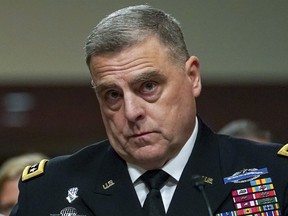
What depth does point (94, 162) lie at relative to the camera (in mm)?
1940

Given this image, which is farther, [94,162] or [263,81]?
[263,81]

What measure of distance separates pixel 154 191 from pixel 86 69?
245 centimetres

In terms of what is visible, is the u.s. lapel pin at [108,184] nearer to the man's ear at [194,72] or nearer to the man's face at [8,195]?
the man's ear at [194,72]

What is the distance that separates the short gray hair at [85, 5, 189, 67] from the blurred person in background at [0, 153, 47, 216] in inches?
41.9

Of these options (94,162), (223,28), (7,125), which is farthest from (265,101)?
(94,162)

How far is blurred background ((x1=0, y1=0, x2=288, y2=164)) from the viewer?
4.14 metres

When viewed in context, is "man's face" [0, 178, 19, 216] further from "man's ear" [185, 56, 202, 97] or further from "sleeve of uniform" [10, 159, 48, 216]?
"man's ear" [185, 56, 202, 97]

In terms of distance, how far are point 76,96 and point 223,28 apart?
0.84 meters

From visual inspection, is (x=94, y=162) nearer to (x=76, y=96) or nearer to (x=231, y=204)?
(x=231, y=204)

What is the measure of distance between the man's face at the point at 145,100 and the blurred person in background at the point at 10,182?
105 cm

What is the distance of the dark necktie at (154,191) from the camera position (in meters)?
1.74

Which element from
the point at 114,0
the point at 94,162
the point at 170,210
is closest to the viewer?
the point at 170,210

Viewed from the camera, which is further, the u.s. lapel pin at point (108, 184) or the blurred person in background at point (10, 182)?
the blurred person in background at point (10, 182)

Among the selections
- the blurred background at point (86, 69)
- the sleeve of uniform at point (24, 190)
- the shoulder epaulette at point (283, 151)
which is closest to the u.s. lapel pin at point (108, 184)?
the sleeve of uniform at point (24, 190)
